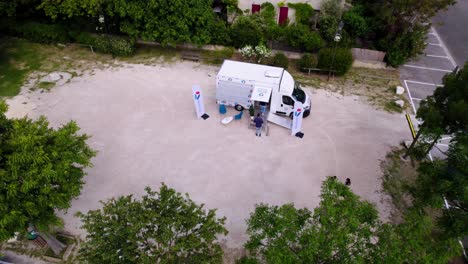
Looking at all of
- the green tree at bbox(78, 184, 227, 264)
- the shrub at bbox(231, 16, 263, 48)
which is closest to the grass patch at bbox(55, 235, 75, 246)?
the green tree at bbox(78, 184, 227, 264)

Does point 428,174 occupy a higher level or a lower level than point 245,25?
lower

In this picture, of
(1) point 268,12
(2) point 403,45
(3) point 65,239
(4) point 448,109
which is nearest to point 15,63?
(3) point 65,239

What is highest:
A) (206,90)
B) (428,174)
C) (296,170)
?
(428,174)

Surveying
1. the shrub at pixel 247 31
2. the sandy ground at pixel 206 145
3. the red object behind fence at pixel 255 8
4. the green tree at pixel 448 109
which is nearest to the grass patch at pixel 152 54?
the sandy ground at pixel 206 145

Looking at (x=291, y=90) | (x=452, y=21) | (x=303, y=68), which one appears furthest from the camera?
(x=452, y=21)

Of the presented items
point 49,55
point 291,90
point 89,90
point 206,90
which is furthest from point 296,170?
point 49,55

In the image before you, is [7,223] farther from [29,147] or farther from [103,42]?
[103,42]

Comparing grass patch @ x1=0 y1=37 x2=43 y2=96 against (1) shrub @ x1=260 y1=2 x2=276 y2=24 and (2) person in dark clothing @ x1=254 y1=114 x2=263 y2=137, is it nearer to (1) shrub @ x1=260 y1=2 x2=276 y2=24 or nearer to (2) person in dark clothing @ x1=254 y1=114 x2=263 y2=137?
(2) person in dark clothing @ x1=254 y1=114 x2=263 y2=137

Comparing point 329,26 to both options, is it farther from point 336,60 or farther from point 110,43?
point 110,43
